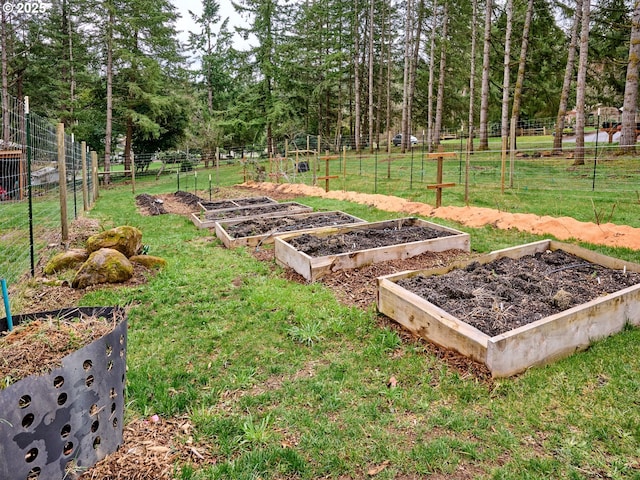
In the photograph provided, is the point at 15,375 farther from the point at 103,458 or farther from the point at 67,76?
the point at 67,76

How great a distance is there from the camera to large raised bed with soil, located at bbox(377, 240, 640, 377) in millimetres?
2908

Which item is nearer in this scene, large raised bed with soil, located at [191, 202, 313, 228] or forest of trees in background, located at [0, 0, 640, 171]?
large raised bed with soil, located at [191, 202, 313, 228]

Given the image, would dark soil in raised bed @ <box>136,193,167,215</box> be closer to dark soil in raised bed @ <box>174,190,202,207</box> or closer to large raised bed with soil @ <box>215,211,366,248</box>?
dark soil in raised bed @ <box>174,190,202,207</box>

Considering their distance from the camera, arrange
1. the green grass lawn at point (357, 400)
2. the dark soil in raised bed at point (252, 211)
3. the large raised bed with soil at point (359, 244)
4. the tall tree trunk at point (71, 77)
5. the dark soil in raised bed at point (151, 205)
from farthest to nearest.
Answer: the tall tree trunk at point (71, 77)
the dark soil in raised bed at point (151, 205)
the dark soil in raised bed at point (252, 211)
the large raised bed with soil at point (359, 244)
the green grass lawn at point (357, 400)

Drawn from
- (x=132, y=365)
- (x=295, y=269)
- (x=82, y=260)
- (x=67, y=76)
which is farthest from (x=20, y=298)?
(x=67, y=76)

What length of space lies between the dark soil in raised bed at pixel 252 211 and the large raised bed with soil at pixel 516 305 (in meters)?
6.00

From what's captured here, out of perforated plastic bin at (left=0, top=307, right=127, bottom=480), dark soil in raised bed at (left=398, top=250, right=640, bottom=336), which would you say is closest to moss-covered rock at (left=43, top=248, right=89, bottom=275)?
perforated plastic bin at (left=0, top=307, right=127, bottom=480)

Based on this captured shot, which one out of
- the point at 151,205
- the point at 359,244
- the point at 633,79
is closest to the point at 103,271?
the point at 359,244

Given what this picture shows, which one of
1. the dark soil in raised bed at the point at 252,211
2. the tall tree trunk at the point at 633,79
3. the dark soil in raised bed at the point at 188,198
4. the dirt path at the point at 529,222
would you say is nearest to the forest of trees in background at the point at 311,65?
the tall tree trunk at the point at 633,79

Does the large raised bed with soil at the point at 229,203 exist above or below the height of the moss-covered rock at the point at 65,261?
above

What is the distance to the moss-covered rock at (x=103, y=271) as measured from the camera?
16.2ft

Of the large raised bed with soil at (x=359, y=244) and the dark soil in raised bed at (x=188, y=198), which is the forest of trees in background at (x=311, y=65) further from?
the dark soil in raised bed at (x=188, y=198)

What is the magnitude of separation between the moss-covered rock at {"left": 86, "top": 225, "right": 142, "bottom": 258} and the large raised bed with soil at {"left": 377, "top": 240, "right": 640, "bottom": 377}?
12.3 feet

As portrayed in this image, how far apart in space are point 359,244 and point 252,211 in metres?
4.87
